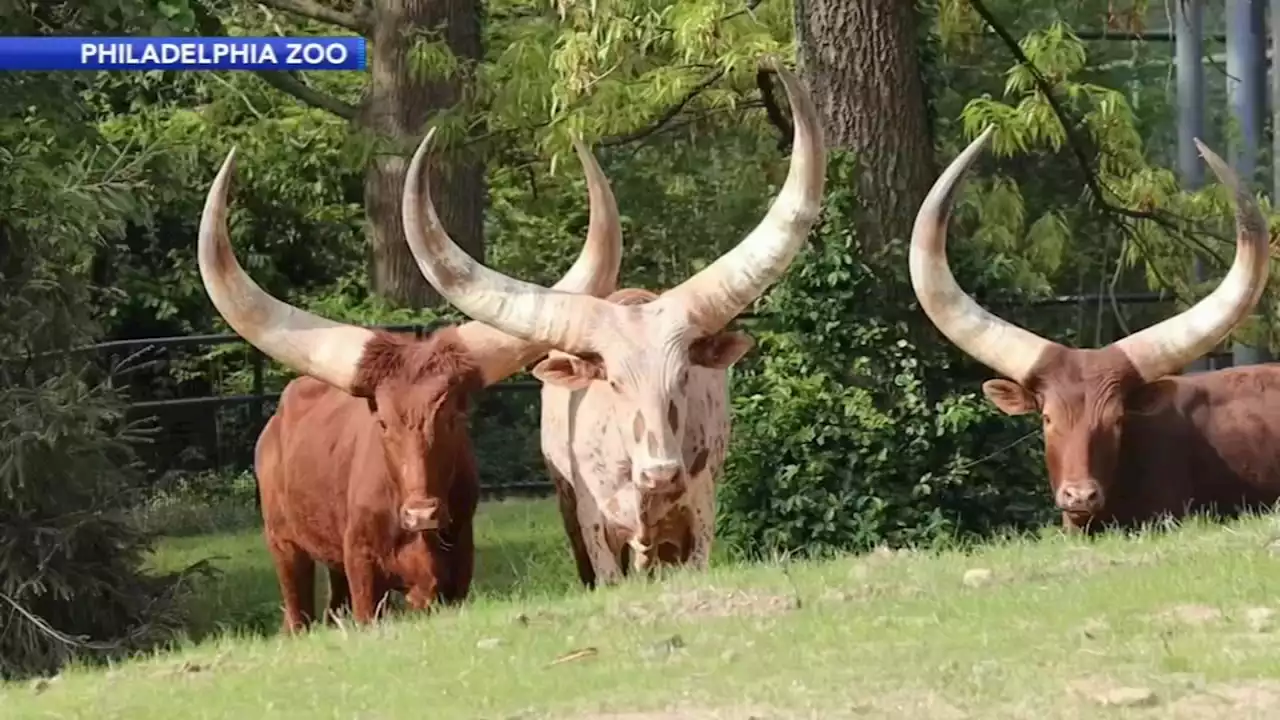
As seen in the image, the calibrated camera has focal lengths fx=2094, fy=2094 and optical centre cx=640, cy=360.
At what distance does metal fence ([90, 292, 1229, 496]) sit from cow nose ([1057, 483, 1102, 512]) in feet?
26.6

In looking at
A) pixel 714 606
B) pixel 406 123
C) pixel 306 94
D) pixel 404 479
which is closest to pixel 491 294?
pixel 404 479

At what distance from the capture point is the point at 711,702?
5672mm

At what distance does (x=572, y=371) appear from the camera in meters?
9.62

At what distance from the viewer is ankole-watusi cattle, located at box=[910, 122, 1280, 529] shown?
1019cm

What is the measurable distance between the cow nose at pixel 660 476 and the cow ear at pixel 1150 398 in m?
2.68

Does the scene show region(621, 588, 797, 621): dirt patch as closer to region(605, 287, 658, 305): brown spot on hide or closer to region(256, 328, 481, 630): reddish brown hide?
region(256, 328, 481, 630): reddish brown hide

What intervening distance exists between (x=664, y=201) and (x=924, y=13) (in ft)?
30.5

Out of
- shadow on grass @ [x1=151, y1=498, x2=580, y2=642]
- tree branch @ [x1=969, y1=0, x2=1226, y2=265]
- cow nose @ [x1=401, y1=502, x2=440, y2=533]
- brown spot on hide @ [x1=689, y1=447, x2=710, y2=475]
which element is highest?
tree branch @ [x1=969, y1=0, x2=1226, y2=265]

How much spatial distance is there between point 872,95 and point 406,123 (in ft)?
19.1

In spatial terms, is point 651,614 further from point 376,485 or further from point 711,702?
point 376,485

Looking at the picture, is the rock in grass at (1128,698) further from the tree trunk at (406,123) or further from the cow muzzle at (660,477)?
the tree trunk at (406,123)

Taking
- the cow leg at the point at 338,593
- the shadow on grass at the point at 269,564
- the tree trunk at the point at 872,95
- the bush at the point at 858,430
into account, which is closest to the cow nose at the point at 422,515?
the cow leg at the point at 338,593

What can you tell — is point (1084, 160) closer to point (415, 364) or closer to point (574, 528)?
point (574, 528)

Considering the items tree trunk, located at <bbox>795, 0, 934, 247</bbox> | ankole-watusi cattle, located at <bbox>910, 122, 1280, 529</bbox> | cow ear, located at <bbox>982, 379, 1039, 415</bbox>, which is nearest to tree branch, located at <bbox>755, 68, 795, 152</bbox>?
tree trunk, located at <bbox>795, 0, 934, 247</bbox>
